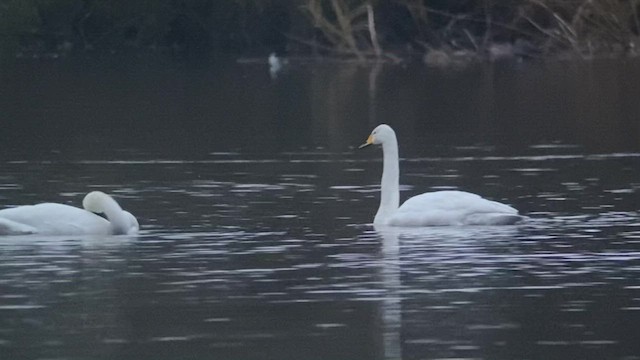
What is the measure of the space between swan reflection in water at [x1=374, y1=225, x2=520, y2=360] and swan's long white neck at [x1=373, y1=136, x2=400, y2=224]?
13.7 inches

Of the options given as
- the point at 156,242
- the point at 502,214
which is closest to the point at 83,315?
the point at 156,242

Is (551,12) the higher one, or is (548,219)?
(551,12)

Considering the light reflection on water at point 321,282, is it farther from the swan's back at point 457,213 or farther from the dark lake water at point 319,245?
the swan's back at point 457,213

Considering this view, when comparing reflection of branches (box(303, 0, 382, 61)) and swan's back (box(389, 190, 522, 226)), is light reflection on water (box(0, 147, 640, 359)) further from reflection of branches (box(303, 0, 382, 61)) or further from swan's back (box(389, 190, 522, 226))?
reflection of branches (box(303, 0, 382, 61))

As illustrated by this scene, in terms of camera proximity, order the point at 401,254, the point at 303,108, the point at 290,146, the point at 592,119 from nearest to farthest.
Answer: the point at 401,254, the point at 290,146, the point at 592,119, the point at 303,108

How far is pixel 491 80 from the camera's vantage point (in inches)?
2010

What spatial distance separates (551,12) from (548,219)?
130ft

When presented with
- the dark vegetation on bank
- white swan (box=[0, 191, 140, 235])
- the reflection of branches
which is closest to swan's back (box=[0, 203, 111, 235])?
white swan (box=[0, 191, 140, 235])

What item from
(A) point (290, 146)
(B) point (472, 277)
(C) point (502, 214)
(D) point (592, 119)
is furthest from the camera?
(D) point (592, 119)

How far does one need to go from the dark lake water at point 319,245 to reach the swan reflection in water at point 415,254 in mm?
30

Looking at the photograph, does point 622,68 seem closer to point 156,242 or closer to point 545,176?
point 545,176

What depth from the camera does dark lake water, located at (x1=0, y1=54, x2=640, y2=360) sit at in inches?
458

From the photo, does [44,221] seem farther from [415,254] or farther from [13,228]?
[415,254]

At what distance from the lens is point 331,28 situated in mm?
58656
